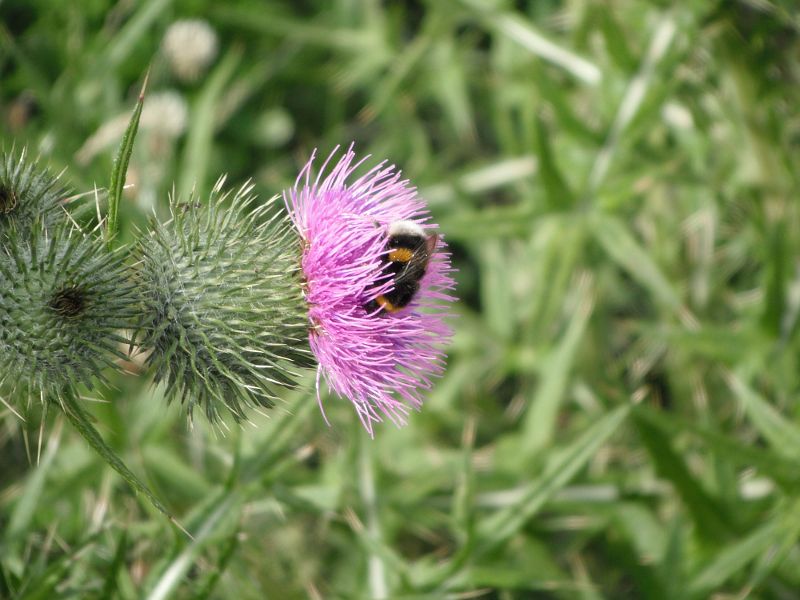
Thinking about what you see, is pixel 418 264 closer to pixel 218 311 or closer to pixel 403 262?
pixel 403 262

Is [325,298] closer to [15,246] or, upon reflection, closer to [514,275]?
[15,246]

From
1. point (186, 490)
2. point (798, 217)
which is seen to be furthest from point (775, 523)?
point (186, 490)

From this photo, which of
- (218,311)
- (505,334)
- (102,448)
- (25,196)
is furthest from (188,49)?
(102,448)

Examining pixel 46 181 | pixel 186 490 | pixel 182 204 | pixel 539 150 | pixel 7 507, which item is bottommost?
pixel 7 507

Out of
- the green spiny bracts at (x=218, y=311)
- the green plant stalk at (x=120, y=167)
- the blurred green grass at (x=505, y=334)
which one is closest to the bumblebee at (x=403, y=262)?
the green spiny bracts at (x=218, y=311)

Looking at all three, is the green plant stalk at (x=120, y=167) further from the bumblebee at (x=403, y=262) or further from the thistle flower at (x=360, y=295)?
the bumblebee at (x=403, y=262)

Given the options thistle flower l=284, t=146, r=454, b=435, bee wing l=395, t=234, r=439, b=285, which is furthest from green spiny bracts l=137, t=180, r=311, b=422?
bee wing l=395, t=234, r=439, b=285
